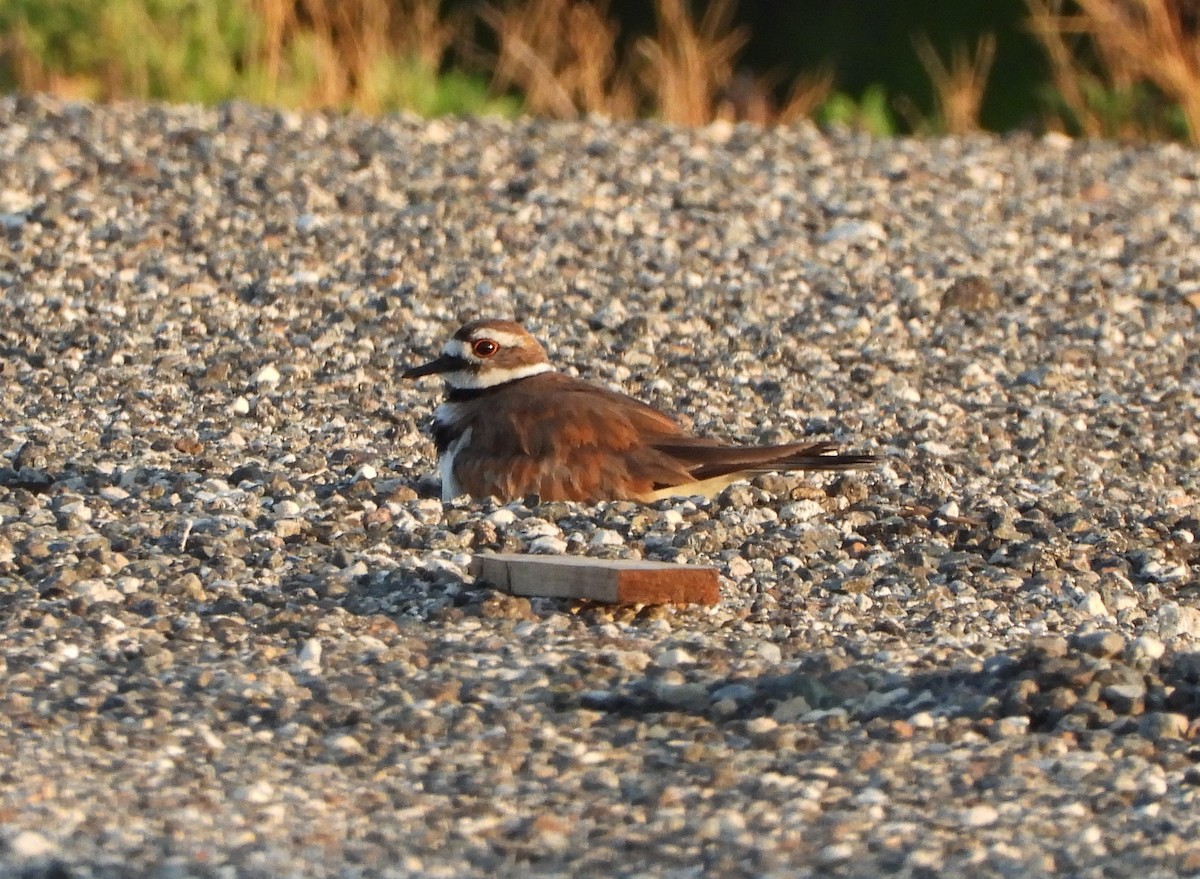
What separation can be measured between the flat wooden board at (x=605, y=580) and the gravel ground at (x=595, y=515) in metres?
0.06

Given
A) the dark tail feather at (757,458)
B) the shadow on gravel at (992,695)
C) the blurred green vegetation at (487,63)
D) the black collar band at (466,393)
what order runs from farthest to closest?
the blurred green vegetation at (487,63), the black collar band at (466,393), the dark tail feather at (757,458), the shadow on gravel at (992,695)

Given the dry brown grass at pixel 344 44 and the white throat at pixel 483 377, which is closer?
the white throat at pixel 483 377

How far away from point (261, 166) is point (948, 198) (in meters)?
3.29

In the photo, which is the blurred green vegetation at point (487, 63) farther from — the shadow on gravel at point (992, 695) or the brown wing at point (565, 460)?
the shadow on gravel at point (992, 695)

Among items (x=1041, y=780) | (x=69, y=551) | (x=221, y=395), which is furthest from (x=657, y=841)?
(x=221, y=395)

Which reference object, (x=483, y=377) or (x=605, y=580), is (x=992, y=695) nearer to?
(x=605, y=580)

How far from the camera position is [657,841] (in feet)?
12.7

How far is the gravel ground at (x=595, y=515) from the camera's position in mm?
4016

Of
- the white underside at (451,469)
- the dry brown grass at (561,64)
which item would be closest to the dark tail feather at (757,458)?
the white underside at (451,469)

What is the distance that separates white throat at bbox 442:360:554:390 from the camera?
6977 mm

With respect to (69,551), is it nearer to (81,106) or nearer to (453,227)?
(453,227)

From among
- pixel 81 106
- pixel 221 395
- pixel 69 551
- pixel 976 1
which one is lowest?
pixel 69 551

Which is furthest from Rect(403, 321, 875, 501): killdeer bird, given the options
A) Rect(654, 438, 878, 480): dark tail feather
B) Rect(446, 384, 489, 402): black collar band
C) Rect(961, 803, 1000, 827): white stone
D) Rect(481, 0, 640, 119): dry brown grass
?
Rect(481, 0, 640, 119): dry brown grass

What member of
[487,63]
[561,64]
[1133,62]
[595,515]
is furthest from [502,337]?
[487,63]
